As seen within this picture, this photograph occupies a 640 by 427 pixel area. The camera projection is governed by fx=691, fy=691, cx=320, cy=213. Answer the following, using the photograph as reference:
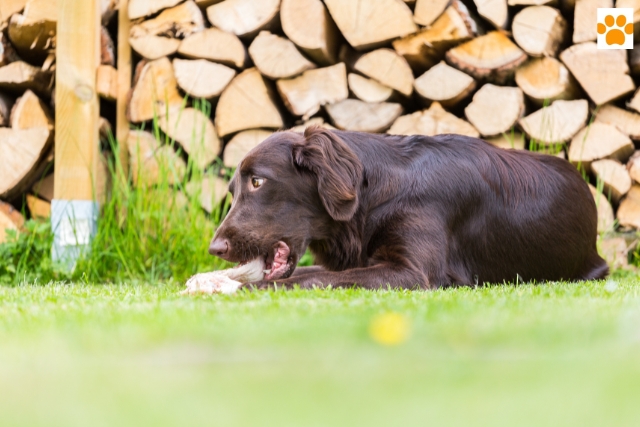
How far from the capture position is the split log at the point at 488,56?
417 cm

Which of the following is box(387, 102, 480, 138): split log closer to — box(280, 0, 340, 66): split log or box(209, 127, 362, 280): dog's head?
box(280, 0, 340, 66): split log

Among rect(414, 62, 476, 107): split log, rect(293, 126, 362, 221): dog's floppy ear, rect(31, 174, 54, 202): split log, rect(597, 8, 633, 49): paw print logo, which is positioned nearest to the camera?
rect(293, 126, 362, 221): dog's floppy ear

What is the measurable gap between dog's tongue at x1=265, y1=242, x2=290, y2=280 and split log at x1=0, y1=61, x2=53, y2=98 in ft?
8.23

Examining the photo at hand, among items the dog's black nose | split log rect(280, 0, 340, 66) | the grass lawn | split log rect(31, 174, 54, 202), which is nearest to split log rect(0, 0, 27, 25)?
split log rect(31, 174, 54, 202)

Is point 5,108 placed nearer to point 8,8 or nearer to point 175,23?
point 8,8

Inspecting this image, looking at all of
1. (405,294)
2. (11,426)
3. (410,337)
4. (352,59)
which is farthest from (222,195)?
(11,426)

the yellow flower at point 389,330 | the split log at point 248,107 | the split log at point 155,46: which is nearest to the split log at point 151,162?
the split log at point 248,107

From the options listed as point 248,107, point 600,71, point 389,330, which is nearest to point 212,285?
point 389,330

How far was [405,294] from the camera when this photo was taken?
2334 mm

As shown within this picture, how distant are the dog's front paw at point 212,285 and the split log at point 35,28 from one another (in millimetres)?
2595

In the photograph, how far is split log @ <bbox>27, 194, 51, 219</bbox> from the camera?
14.7 feet

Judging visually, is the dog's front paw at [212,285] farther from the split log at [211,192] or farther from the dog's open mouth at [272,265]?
the split log at [211,192]

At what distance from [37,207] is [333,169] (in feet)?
8.17

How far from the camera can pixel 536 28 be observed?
13.6ft
